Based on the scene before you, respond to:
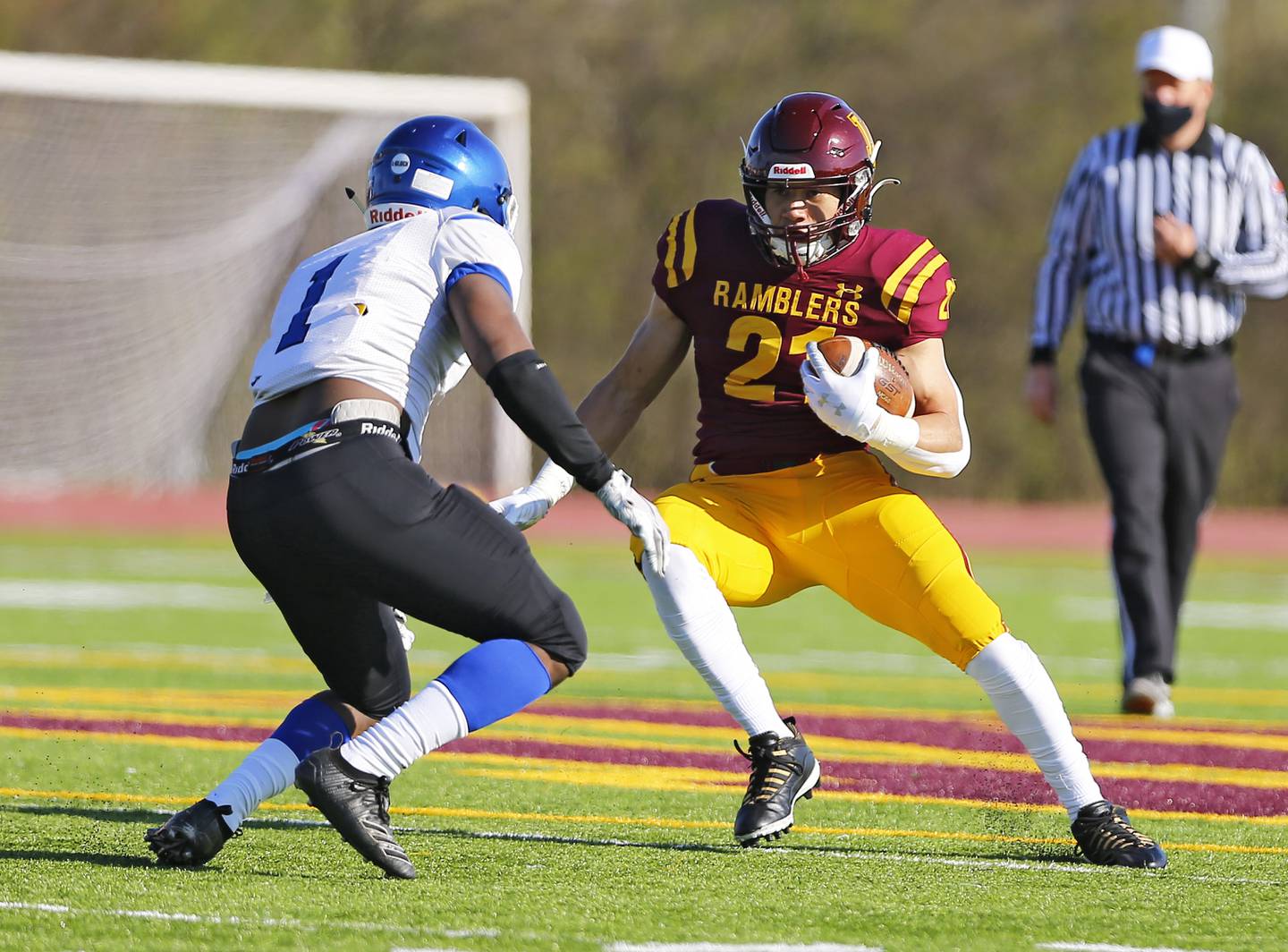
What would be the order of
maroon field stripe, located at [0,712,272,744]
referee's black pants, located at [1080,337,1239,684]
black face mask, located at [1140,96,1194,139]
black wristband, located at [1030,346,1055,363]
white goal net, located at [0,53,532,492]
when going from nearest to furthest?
maroon field stripe, located at [0,712,272,744] → referee's black pants, located at [1080,337,1239,684] → black face mask, located at [1140,96,1194,139] → black wristband, located at [1030,346,1055,363] → white goal net, located at [0,53,532,492]

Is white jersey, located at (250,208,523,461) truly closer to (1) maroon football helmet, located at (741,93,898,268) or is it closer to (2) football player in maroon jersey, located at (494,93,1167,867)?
(2) football player in maroon jersey, located at (494,93,1167,867)

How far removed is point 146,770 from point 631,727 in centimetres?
169

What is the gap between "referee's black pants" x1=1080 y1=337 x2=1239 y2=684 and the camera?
6.68 meters

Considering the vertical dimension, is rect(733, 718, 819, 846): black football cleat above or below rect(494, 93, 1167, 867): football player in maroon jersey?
below

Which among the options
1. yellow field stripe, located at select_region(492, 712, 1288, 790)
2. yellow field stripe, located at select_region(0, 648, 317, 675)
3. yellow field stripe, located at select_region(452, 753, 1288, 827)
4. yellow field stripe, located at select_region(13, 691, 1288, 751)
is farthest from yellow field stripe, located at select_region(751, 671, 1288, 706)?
yellow field stripe, located at select_region(452, 753, 1288, 827)

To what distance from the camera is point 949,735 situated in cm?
618

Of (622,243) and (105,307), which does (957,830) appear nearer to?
(105,307)

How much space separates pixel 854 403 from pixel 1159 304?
319 centimetres

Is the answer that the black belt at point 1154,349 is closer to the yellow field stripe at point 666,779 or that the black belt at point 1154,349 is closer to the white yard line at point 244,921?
the yellow field stripe at point 666,779

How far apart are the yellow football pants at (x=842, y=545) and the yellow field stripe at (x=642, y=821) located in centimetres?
44

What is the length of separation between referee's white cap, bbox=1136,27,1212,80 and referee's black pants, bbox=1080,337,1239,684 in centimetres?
94

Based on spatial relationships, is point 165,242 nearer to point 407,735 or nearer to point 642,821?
point 642,821

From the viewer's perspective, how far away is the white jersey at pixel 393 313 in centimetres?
356

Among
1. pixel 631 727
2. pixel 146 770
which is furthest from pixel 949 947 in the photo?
pixel 631 727
